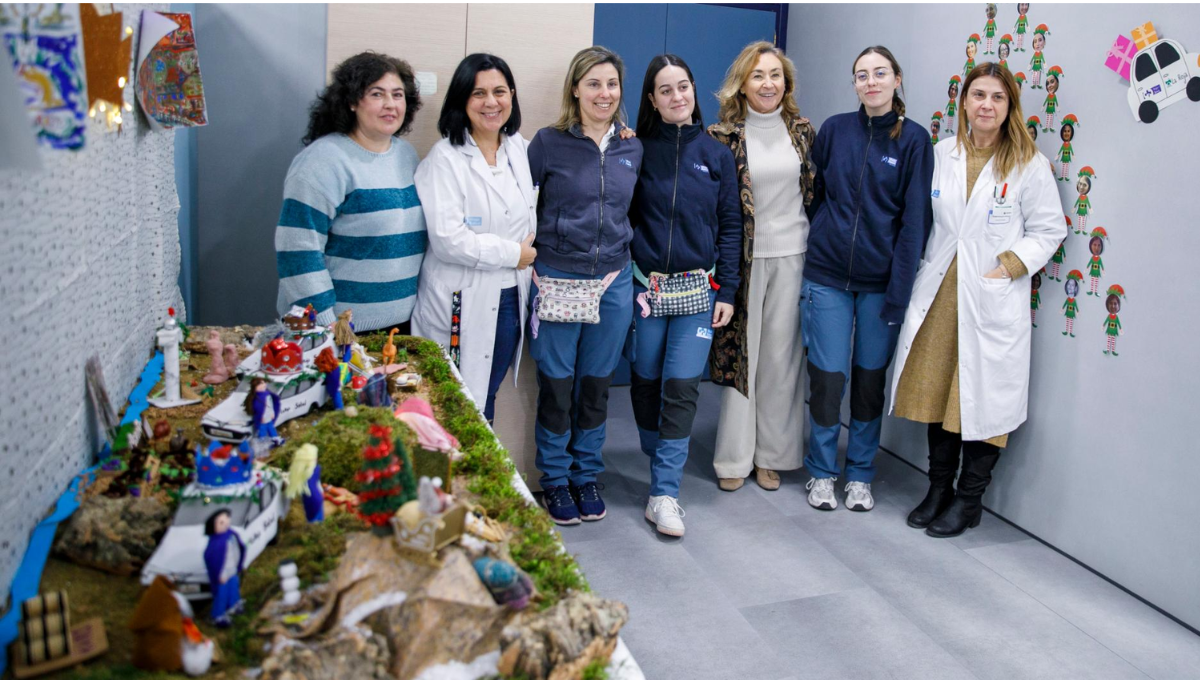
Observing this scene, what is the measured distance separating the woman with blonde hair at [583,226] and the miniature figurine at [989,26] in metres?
1.39

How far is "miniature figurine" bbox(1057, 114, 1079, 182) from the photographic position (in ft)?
9.64

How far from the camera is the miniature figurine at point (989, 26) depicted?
330 centimetres

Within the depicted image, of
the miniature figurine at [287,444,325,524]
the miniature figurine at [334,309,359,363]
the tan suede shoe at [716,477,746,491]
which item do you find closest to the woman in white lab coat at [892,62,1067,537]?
the tan suede shoe at [716,477,746,491]

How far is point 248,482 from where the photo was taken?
4.60 ft

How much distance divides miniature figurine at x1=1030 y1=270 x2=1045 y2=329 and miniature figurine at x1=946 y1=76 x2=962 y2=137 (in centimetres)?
72

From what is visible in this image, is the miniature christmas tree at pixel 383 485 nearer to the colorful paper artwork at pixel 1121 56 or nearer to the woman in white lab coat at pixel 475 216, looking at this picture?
the woman in white lab coat at pixel 475 216

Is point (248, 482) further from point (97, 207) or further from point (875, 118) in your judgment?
point (875, 118)

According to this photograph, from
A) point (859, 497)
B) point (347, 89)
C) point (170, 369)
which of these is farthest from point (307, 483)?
point (859, 497)

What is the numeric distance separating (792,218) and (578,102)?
34.5 inches

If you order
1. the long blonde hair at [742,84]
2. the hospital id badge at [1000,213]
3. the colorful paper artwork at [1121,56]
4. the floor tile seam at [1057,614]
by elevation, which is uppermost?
the colorful paper artwork at [1121,56]

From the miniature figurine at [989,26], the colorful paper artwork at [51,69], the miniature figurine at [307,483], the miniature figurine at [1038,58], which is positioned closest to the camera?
the colorful paper artwork at [51,69]

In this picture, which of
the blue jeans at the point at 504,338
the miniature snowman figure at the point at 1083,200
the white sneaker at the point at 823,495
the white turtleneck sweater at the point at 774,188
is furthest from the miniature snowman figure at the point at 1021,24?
the blue jeans at the point at 504,338

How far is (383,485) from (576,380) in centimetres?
185

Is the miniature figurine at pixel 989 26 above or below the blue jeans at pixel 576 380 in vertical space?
above
